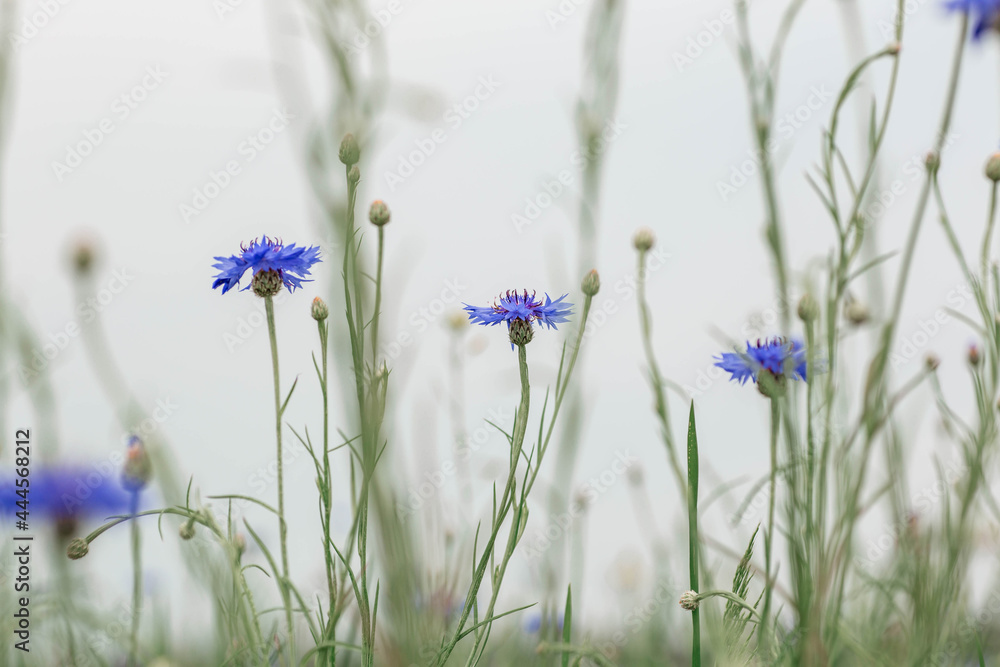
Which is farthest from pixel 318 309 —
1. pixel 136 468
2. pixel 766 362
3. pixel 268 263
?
pixel 766 362

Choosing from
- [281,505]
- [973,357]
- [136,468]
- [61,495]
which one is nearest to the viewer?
[281,505]

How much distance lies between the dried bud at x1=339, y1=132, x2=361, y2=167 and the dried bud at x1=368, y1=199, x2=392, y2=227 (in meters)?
0.06

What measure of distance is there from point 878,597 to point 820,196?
0.82 metres

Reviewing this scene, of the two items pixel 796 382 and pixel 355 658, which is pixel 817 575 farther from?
pixel 355 658

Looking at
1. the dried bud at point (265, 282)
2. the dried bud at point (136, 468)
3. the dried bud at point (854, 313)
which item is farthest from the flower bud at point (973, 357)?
the dried bud at point (136, 468)

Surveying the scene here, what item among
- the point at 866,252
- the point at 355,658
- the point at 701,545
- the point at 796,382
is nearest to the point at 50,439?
the point at 355,658

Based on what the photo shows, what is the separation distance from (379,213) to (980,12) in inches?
46.1

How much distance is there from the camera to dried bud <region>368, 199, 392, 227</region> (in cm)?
98

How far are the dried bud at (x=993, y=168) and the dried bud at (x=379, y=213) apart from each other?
0.91m

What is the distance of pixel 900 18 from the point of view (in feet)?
4.18

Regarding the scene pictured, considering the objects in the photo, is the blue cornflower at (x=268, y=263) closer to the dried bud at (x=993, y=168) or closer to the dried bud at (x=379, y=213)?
the dried bud at (x=379, y=213)

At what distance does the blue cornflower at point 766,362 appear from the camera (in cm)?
110

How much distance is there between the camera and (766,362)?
3.63 ft

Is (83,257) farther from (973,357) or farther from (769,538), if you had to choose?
(973,357)
